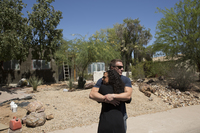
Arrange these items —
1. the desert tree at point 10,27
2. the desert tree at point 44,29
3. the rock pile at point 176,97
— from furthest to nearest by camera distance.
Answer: the desert tree at point 44,29, the desert tree at point 10,27, the rock pile at point 176,97

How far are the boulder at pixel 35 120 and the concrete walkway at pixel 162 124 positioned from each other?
2.10 feet

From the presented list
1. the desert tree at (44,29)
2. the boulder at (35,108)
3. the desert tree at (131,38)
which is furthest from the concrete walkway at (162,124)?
the desert tree at (131,38)

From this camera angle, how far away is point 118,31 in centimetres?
2403

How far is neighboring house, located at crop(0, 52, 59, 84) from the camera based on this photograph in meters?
13.5

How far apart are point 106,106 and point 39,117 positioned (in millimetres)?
3243

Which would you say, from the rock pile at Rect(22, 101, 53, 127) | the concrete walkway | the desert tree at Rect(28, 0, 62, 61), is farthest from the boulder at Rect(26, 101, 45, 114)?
the desert tree at Rect(28, 0, 62, 61)

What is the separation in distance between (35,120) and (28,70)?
11011mm

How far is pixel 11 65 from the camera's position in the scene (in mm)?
13750

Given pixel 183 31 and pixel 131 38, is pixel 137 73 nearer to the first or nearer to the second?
pixel 183 31

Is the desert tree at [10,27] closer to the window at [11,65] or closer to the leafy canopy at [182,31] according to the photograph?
the window at [11,65]

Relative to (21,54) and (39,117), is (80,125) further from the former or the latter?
(21,54)

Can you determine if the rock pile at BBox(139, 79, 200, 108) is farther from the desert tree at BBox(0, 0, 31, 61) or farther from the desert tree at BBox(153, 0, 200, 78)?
the desert tree at BBox(0, 0, 31, 61)

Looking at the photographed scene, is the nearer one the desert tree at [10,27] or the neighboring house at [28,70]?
the desert tree at [10,27]

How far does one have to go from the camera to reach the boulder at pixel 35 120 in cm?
455
